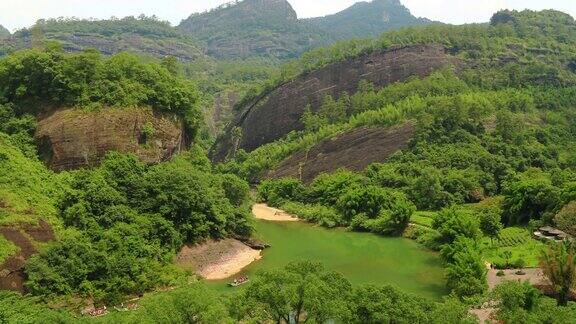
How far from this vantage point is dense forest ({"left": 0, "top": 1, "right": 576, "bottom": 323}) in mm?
17844

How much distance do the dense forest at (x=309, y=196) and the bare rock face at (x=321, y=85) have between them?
2355 mm

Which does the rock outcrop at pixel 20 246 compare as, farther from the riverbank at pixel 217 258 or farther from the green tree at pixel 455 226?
the green tree at pixel 455 226

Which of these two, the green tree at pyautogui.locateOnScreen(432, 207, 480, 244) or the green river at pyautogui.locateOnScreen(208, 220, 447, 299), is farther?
the green tree at pyautogui.locateOnScreen(432, 207, 480, 244)

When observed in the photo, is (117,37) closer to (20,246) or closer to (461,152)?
(461,152)

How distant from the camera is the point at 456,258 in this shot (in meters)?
27.8

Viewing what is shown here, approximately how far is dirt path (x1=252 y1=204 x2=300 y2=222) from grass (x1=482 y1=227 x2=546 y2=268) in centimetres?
2044

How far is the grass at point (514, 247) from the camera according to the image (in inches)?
1233

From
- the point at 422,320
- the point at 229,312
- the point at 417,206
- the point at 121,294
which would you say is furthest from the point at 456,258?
the point at 417,206

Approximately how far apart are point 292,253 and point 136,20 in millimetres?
163996

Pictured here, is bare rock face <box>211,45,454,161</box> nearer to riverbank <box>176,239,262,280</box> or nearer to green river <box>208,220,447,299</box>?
green river <box>208,220,447,299</box>

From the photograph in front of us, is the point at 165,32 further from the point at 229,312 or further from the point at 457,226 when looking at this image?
the point at 229,312

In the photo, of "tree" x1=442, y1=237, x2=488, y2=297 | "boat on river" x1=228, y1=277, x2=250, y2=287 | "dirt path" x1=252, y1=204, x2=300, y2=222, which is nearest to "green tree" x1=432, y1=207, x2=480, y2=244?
"tree" x1=442, y1=237, x2=488, y2=297

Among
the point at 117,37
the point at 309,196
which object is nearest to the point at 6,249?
the point at 309,196

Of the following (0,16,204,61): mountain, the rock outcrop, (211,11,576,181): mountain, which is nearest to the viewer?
the rock outcrop
